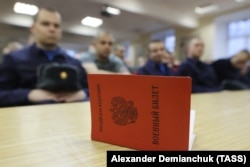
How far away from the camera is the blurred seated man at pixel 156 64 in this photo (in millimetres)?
1786

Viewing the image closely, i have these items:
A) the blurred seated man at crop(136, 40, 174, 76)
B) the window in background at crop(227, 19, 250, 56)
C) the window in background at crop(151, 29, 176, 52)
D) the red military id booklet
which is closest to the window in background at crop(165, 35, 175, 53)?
the window in background at crop(151, 29, 176, 52)

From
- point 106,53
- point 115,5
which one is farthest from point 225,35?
point 115,5

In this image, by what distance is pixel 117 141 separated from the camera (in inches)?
10.4

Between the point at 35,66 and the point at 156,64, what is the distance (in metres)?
1.08

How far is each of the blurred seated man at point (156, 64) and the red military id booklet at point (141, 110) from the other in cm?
151

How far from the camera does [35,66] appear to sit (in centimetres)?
94

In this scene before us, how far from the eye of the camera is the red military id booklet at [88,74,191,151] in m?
0.21

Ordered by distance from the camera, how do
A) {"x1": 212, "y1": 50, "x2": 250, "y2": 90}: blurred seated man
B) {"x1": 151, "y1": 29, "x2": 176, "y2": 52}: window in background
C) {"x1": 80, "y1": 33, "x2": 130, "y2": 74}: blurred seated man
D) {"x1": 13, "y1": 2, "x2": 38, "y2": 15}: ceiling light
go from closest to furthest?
1. {"x1": 13, "y1": 2, "x2": 38, "y2": 15}: ceiling light
2. {"x1": 80, "y1": 33, "x2": 130, "y2": 74}: blurred seated man
3. {"x1": 212, "y1": 50, "x2": 250, "y2": 90}: blurred seated man
4. {"x1": 151, "y1": 29, "x2": 176, "y2": 52}: window in background

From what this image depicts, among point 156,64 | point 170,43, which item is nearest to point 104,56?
point 156,64

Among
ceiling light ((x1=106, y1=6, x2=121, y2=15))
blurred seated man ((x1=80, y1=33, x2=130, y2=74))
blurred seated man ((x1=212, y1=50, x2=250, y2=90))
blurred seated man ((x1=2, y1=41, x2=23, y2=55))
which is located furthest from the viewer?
blurred seated man ((x1=212, y1=50, x2=250, y2=90))

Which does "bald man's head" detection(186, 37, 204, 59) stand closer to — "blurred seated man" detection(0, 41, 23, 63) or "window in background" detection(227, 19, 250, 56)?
"window in background" detection(227, 19, 250, 56)

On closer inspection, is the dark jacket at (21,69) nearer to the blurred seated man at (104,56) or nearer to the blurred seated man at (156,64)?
the blurred seated man at (104,56)

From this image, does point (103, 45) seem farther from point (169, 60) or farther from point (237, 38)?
point (237, 38)

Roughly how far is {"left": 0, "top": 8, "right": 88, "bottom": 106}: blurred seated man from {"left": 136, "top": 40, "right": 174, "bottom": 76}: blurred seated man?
797mm
